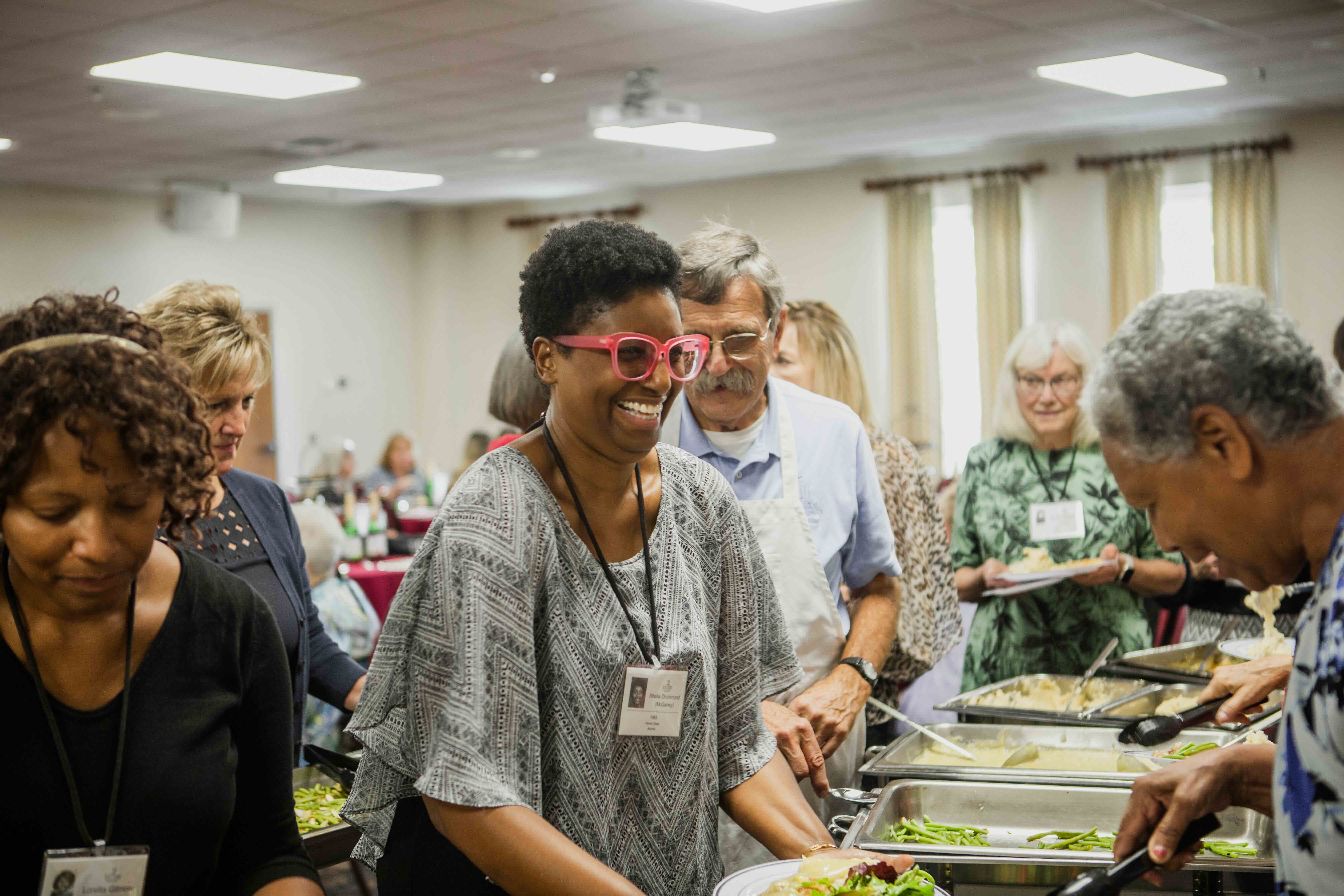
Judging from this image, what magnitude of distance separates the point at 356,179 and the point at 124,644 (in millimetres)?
8553

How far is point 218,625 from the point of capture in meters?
1.25

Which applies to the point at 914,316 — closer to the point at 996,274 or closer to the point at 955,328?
the point at 955,328

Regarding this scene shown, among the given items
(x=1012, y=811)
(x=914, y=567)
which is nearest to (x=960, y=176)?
(x=914, y=567)

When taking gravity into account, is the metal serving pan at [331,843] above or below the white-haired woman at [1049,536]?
below

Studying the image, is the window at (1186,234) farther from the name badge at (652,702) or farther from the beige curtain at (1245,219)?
the name badge at (652,702)

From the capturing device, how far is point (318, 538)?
3893 millimetres

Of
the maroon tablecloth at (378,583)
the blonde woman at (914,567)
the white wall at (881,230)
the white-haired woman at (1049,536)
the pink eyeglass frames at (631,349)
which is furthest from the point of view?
the white wall at (881,230)

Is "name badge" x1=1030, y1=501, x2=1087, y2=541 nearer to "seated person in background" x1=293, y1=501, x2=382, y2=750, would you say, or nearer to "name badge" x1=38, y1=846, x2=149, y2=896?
"seated person in background" x1=293, y1=501, x2=382, y2=750

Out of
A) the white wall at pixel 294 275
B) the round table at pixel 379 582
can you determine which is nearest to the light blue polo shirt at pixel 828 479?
the round table at pixel 379 582

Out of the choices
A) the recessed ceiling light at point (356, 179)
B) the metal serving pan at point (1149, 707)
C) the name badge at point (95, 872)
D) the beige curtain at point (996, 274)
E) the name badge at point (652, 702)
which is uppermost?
the recessed ceiling light at point (356, 179)

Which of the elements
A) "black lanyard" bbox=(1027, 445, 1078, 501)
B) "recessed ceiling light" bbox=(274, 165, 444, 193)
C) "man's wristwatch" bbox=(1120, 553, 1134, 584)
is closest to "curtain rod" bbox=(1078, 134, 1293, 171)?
"recessed ceiling light" bbox=(274, 165, 444, 193)

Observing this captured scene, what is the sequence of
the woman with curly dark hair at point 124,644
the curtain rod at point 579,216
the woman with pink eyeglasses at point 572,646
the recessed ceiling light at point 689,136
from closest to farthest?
the woman with curly dark hair at point 124,644, the woman with pink eyeglasses at point 572,646, the recessed ceiling light at point 689,136, the curtain rod at point 579,216

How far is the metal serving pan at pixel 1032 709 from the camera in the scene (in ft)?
7.72

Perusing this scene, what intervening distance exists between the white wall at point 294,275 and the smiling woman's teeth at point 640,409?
8643 millimetres
